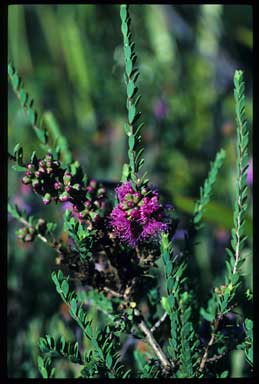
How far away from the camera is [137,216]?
2.10 ft

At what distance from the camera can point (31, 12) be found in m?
3.01

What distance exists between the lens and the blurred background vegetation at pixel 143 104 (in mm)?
1521

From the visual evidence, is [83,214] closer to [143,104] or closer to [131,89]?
[131,89]

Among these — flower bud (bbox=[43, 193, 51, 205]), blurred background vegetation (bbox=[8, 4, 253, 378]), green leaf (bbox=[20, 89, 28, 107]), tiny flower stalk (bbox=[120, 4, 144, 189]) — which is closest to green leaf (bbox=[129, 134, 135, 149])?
tiny flower stalk (bbox=[120, 4, 144, 189])

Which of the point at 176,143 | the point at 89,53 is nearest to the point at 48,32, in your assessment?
the point at 89,53

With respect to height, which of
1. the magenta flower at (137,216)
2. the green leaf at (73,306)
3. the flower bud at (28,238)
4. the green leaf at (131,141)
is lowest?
the green leaf at (73,306)

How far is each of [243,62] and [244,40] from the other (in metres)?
0.20

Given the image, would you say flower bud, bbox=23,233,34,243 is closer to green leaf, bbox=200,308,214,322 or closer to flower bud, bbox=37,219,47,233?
flower bud, bbox=37,219,47,233

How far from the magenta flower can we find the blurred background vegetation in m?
0.63

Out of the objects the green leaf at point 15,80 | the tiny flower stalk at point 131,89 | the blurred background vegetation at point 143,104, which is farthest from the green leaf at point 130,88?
the blurred background vegetation at point 143,104

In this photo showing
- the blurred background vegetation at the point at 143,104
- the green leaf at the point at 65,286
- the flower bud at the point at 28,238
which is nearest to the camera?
the green leaf at the point at 65,286

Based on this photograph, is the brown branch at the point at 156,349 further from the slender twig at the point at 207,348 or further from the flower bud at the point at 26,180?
the flower bud at the point at 26,180

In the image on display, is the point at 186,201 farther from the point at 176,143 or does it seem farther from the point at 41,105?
the point at 41,105

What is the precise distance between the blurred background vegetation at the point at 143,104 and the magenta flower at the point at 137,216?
632mm
